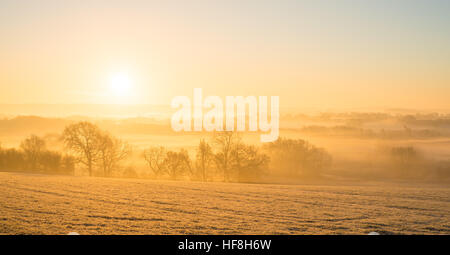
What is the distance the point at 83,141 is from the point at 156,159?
12784 mm

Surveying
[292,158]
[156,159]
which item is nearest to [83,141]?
[156,159]

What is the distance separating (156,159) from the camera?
6494 centimetres

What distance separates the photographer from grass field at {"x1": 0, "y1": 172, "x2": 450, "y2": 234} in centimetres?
1638

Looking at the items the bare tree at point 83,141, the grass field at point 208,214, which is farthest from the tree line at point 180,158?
the grass field at point 208,214

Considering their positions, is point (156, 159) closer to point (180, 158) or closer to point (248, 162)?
point (180, 158)

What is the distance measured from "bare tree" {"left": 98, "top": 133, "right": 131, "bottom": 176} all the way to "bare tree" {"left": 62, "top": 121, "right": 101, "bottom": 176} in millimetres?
927

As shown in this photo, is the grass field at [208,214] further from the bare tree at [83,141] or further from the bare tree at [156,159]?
the bare tree at [156,159]

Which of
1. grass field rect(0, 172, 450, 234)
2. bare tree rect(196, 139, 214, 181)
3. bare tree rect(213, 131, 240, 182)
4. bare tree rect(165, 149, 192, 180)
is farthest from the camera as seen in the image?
bare tree rect(165, 149, 192, 180)

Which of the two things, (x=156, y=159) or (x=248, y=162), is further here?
(x=156, y=159)

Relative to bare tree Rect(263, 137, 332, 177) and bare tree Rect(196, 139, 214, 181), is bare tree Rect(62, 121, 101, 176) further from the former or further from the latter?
bare tree Rect(263, 137, 332, 177)

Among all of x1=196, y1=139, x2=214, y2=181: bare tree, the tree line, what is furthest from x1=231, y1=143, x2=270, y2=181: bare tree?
x1=196, y1=139, x2=214, y2=181: bare tree
